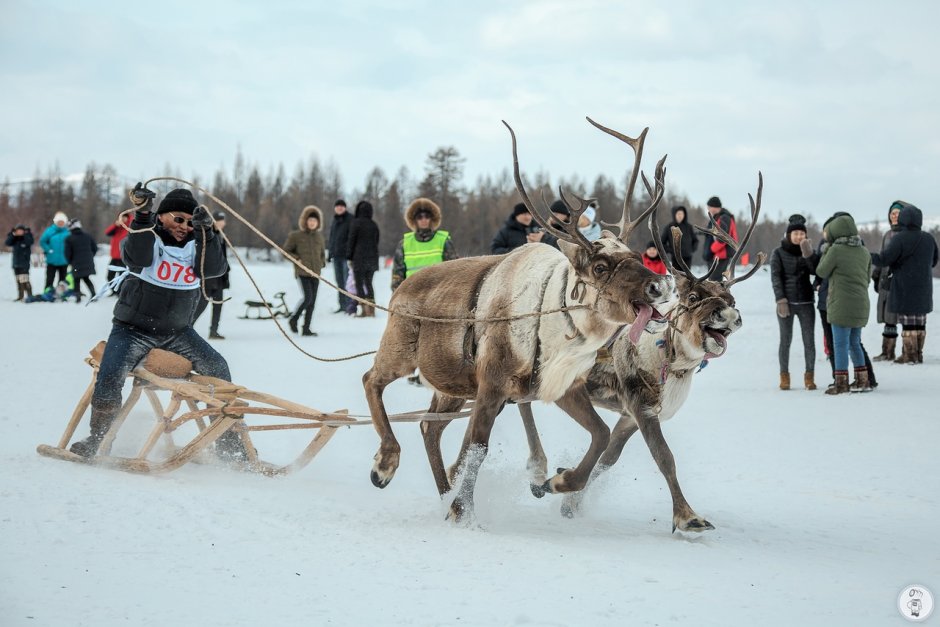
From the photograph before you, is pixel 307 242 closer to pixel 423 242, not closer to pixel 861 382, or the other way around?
pixel 423 242

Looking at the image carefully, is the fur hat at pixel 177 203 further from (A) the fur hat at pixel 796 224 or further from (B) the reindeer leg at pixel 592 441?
(A) the fur hat at pixel 796 224

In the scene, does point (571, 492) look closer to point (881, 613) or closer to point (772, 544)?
point (772, 544)

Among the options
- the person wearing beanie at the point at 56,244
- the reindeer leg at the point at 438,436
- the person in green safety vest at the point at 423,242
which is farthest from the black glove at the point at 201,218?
the person wearing beanie at the point at 56,244

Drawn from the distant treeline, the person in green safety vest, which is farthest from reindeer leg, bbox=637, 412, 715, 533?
the distant treeline

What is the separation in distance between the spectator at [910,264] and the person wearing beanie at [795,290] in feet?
3.93

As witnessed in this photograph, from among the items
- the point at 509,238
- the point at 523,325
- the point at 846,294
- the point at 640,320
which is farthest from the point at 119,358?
the point at 846,294

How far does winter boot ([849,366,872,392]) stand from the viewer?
9.30 metres

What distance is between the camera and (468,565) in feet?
12.7

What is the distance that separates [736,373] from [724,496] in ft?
19.6

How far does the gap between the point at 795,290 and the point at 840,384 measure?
47.1 inches

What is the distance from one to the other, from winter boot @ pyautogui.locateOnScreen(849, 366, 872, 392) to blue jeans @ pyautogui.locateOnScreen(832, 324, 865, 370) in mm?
54

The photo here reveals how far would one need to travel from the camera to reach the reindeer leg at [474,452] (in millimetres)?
4770

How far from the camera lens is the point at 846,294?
910cm

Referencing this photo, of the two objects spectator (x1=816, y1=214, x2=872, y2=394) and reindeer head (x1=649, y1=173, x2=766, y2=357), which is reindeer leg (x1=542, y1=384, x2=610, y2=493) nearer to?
reindeer head (x1=649, y1=173, x2=766, y2=357)
